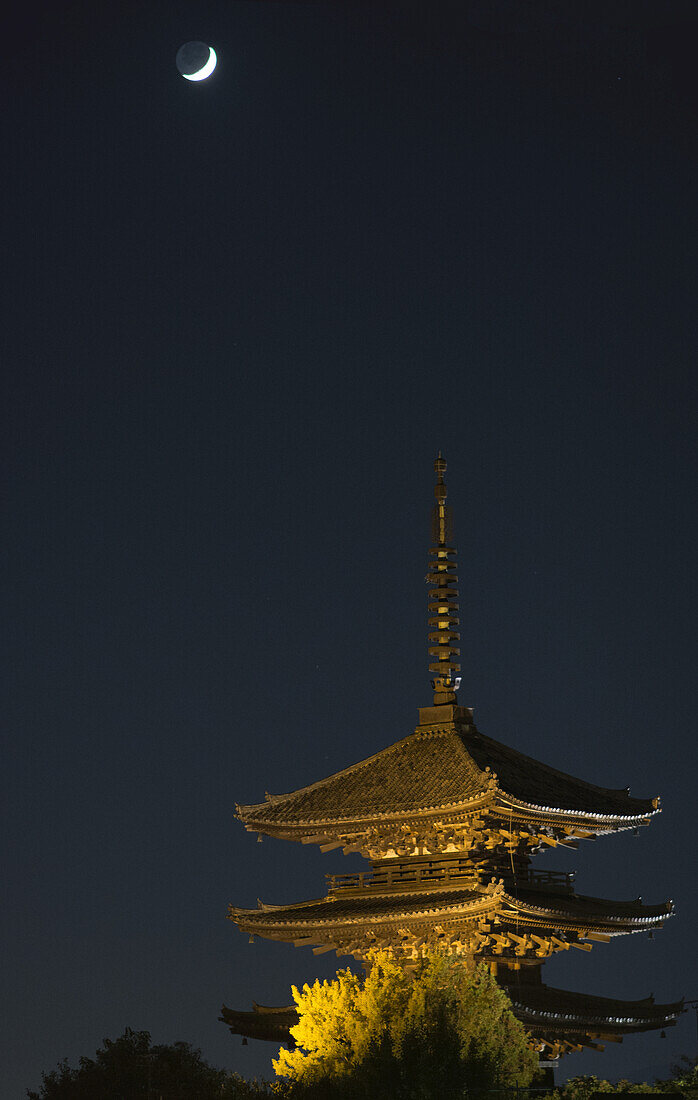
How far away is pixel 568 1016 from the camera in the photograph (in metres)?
A: 49.6

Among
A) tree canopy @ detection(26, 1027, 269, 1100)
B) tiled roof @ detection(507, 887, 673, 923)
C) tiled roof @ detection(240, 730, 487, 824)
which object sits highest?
tiled roof @ detection(240, 730, 487, 824)

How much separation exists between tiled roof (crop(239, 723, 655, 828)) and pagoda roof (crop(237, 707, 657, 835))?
0.03m

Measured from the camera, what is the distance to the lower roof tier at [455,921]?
48406 mm

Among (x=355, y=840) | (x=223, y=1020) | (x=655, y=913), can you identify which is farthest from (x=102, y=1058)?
(x=655, y=913)

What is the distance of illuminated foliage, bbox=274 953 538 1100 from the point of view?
39906mm

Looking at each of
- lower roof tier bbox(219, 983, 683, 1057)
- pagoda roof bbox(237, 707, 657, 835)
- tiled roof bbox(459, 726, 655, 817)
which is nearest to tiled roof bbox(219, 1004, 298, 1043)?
lower roof tier bbox(219, 983, 683, 1057)

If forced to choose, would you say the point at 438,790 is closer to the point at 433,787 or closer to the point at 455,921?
the point at 433,787

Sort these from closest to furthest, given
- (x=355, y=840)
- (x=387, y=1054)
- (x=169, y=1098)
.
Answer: (x=387, y=1054) → (x=169, y=1098) → (x=355, y=840)

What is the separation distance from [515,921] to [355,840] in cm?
565

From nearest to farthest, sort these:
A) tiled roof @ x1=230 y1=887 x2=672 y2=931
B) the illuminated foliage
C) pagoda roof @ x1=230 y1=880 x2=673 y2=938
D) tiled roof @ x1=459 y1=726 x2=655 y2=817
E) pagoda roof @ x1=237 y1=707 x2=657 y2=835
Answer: the illuminated foliage, pagoda roof @ x1=230 y1=880 x2=673 y2=938, tiled roof @ x1=230 y1=887 x2=672 y2=931, pagoda roof @ x1=237 y1=707 x2=657 y2=835, tiled roof @ x1=459 y1=726 x2=655 y2=817

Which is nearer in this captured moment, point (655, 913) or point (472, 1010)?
point (472, 1010)

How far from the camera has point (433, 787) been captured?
166 feet

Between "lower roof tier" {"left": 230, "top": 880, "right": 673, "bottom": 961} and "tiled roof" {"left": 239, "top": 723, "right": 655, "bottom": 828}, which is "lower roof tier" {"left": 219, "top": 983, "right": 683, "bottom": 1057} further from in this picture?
"tiled roof" {"left": 239, "top": 723, "right": 655, "bottom": 828}

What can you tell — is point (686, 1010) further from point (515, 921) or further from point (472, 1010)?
point (472, 1010)
